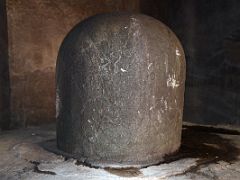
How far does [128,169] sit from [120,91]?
671mm

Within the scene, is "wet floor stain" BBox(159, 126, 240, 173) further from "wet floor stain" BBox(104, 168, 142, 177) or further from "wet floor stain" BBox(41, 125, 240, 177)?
"wet floor stain" BBox(104, 168, 142, 177)

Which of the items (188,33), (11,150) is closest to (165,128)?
(11,150)

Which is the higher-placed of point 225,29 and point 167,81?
point 225,29

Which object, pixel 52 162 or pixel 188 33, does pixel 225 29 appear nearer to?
pixel 188 33

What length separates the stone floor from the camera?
285cm

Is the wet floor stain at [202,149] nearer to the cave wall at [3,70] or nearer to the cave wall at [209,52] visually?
the cave wall at [209,52]

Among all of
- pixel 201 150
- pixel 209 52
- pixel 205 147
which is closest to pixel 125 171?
pixel 201 150

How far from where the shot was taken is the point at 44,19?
580cm

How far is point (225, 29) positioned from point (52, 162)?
4.20 metres

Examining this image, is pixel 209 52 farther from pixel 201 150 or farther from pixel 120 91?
pixel 120 91

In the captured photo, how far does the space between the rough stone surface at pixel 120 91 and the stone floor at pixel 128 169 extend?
0.20m

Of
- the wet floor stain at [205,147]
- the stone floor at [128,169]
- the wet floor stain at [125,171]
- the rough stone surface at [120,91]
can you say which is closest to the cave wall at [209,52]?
the wet floor stain at [205,147]

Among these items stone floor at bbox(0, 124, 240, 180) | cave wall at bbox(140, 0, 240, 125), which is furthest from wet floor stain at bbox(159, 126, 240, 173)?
cave wall at bbox(140, 0, 240, 125)

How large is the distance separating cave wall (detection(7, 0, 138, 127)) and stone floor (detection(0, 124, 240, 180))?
1669mm
